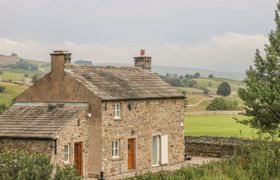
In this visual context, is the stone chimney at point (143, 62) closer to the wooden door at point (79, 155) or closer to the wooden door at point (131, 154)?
the wooden door at point (131, 154)

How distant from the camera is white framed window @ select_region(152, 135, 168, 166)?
1507 inches

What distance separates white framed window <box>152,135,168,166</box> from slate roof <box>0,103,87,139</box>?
6985 millimetres

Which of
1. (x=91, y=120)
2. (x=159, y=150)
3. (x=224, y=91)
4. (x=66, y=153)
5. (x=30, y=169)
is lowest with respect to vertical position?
(x=224, y=91)

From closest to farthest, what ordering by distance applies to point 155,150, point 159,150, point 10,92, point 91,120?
point 91,120 → point 155,150 → point 159,150 → point 10,92

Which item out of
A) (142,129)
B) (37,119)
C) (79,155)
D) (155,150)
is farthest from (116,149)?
(37,119)

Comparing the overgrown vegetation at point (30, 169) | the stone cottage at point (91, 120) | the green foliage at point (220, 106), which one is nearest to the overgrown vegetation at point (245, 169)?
the overgrown vegetation at point (30, 169)

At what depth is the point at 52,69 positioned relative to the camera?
34906mm

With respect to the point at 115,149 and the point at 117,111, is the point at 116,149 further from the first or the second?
the point at 117,111

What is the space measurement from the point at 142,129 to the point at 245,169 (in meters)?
15.9

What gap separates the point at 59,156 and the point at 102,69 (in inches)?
350

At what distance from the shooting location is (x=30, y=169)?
2292cm

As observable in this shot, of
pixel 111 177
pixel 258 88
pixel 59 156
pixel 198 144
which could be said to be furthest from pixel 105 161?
pixel 198 144

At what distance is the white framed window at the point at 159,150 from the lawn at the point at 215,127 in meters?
15.9

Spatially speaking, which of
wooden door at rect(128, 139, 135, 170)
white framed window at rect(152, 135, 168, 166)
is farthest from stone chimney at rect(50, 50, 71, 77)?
white framed window at rect(152, 135, 168, 166)
